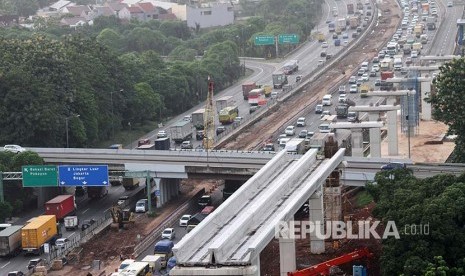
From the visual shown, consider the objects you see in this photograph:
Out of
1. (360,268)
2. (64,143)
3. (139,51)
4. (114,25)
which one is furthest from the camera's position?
(114,25)

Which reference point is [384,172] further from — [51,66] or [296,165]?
[51,66]

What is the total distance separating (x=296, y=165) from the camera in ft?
188

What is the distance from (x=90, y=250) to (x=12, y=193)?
11.0 metres

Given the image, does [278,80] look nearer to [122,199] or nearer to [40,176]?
[122,199]

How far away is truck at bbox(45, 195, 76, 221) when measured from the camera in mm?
65625

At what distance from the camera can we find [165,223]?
214ft

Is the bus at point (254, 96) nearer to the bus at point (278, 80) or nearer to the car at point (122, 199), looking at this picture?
the bus at point (278, 80)

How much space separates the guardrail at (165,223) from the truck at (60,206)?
5727 mm

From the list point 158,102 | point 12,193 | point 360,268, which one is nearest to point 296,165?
point 360,268

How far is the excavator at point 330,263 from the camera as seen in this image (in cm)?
4997

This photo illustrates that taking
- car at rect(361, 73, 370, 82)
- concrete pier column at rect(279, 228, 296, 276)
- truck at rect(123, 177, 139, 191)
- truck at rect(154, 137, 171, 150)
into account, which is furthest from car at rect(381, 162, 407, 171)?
car at rect(361, 73, 370, 82)

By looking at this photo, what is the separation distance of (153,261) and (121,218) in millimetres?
9910

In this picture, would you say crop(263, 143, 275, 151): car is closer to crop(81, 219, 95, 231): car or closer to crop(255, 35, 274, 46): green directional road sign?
crop(81, 219, 95, 231): car

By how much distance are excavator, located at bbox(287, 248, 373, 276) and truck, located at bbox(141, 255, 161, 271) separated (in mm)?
8180
